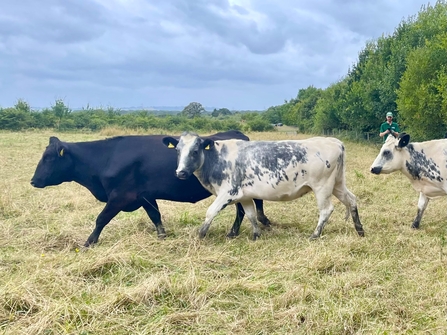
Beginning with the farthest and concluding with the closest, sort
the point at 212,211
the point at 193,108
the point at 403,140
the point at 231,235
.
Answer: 1. the point at 193,108
2. the point at 403,140
3. the point at 231,235
4. the point at 212,211

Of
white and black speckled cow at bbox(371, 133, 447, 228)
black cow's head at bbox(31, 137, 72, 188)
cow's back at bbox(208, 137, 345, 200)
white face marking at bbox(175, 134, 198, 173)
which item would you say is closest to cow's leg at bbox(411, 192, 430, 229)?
white and black speckled cow at bbox(371, 133, 447, 228)

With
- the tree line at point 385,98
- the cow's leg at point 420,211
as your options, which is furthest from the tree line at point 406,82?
the cow's leg at point 420,211

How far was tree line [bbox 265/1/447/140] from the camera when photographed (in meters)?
18.1

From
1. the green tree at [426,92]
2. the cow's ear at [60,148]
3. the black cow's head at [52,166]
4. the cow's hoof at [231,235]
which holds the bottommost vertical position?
the cow's hoof at [231,235]

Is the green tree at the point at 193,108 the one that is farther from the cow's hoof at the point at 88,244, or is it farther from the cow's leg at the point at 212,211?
the cow's hoof at the point at 88,244

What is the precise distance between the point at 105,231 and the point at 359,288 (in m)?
4.08

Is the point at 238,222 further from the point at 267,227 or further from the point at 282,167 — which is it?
the point at 282,167

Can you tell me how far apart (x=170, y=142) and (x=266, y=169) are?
4.84 feet

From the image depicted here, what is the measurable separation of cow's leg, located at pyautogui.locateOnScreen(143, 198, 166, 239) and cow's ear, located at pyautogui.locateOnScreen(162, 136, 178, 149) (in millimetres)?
865

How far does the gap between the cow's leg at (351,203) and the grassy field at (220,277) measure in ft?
0.47

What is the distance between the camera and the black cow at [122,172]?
6.53 m

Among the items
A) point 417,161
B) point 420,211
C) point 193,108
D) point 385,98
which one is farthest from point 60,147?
point 193,108

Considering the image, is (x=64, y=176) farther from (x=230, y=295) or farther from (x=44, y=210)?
(x=230, y=295)

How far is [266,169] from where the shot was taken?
6.47m
